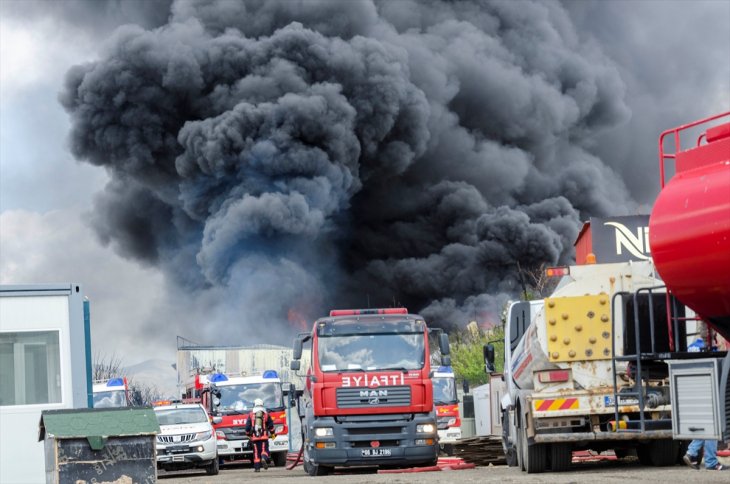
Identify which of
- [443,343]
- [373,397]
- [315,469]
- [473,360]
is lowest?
[315,469]

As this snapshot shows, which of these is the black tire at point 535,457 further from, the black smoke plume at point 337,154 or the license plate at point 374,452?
the black smoke plume at point 337,154

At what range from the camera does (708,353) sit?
29.1 feet

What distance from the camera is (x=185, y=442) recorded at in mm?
23359

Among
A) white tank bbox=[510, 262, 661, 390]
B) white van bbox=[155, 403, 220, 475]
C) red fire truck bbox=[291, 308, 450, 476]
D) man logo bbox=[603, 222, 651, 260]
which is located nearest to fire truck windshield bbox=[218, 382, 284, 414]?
white van bbox=[155, 403, 220, 475]

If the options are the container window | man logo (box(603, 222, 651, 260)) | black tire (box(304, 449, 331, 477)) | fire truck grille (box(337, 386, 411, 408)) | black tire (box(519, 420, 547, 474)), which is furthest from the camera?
man logo (box(603, 222, 651, 260))

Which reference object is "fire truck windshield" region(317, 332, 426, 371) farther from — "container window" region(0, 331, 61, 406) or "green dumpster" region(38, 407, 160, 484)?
"green dumpster" region(38, 407, 160, 484)

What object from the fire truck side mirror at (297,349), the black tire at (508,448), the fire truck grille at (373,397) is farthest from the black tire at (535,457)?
the fire truck side mirror at (297,349)

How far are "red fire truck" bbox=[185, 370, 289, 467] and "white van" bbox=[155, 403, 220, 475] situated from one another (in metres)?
3.16

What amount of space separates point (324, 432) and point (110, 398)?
44.2 feet

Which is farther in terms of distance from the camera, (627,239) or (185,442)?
(627,239)

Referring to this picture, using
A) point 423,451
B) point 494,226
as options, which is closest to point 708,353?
point 423,451

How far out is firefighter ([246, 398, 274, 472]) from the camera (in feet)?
79.4

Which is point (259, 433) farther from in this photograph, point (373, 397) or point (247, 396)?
point (373, 397)

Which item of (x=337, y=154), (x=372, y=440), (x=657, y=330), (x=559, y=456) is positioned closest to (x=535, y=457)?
(x=559, y=456)
